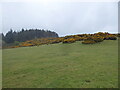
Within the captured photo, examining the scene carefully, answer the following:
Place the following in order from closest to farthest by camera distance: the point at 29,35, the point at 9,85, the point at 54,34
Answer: the point at 9,85 → the point at 29,35 → the point at 54,34

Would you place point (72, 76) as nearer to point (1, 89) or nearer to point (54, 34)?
point (1, 89)

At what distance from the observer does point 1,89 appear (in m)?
5.06

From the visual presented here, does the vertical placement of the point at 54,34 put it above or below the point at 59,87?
above

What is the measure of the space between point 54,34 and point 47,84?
3084 inches

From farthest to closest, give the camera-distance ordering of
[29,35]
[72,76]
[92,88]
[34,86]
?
[29,35]
[72,76]
[34,86]
[92,88]

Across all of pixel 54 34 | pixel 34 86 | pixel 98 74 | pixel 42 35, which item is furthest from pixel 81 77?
pixel 54 34

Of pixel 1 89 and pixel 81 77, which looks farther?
pixel 81 77

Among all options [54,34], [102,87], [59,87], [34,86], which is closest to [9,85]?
[34,86]

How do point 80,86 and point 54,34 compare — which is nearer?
point 80,86

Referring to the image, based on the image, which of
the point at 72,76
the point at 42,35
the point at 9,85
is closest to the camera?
the point at 9,85

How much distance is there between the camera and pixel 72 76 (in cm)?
587

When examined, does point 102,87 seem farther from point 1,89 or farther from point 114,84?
point 1,89

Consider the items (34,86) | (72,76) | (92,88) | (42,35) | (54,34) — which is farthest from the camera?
(54,34)

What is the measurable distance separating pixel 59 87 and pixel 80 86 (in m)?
0.80
